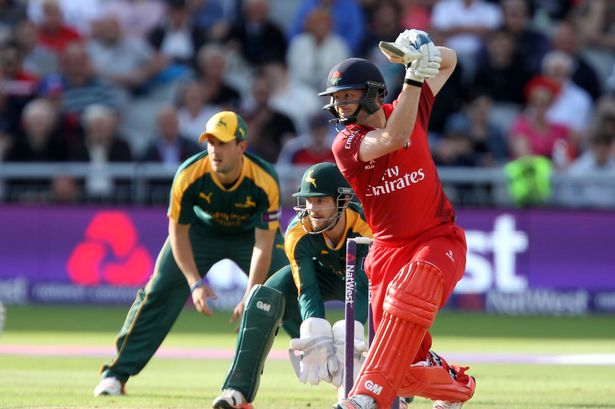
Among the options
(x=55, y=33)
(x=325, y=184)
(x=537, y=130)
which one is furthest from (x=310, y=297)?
(x=55, y=33)

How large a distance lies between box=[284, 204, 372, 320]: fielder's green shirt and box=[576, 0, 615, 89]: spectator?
1327 cm

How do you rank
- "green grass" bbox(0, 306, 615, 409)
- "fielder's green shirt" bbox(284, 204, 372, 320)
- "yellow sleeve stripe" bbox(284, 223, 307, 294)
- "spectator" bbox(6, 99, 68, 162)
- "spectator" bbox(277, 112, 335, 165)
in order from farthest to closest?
"spectator" bbox(6, 99, 68, 162)
"spectator" bbox(277, 112, 335, 165)
"green grass" bbox(0, 306, 615, 409)
"yellow sleeve stripe" bbox(284, 223, 307, 294)
"fielder's green shirt" bbox(284, 204, 372, 320)

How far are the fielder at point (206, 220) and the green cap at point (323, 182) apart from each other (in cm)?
162

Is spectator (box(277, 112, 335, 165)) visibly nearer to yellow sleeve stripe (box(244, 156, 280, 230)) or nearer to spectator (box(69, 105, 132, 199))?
spectator (box(69, 105, 132, 199))

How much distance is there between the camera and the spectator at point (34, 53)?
70.2 ft

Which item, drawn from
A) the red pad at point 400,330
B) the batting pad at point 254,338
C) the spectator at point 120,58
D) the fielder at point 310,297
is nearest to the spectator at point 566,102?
the spectator at point 120,58

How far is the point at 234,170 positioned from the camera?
10414 millimetres

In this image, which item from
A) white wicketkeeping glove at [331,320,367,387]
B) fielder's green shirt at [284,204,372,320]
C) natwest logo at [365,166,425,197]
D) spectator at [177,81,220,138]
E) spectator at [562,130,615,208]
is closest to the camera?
natwest logo at [365,166,425,197]

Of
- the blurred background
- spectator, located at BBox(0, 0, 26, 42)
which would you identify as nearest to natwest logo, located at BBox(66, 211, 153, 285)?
the blurred background

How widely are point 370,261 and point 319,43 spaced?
1305cm

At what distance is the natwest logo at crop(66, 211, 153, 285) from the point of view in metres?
18.5

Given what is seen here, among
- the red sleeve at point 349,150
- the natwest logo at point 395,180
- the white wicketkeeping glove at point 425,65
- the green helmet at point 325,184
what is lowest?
the green helmet at point 325,184

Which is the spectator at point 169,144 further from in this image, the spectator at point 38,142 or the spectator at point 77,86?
the spectator at point 77,86

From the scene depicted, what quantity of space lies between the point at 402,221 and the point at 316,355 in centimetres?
109
